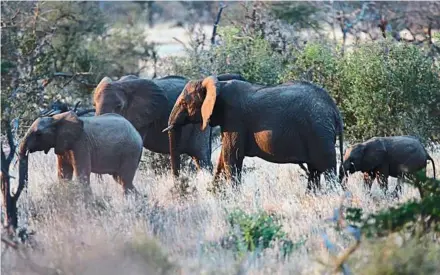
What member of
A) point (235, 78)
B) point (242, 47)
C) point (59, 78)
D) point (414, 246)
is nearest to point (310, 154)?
point (235, 78)

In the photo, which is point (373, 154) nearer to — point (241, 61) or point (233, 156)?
point (233, 156)

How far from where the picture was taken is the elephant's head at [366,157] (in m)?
11.0

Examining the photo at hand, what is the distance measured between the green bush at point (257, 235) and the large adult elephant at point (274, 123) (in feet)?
8.13

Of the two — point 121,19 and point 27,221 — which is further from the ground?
point 27,221

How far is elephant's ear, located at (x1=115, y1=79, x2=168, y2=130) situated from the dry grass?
1.06 metres

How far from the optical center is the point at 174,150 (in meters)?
12.7

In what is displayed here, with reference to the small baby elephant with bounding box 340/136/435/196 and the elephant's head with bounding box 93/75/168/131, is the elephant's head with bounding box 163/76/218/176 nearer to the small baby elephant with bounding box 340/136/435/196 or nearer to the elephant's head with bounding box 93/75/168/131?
the elephant's head with bounding box 93/75/168/131

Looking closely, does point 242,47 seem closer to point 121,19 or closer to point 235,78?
point 235,78

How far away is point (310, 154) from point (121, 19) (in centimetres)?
2897

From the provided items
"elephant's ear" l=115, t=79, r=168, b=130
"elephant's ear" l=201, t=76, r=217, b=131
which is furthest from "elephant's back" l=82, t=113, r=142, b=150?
"elephant's ear" l=115, t=79, r=168, b=130

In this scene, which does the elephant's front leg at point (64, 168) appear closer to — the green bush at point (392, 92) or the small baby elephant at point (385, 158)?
the small baby elephant at point (385, 158)

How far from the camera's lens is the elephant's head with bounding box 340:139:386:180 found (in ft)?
36.2

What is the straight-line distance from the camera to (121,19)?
39125 millimetres

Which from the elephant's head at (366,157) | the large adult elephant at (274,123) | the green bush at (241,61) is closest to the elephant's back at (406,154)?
the elephant's head at (366,157)
